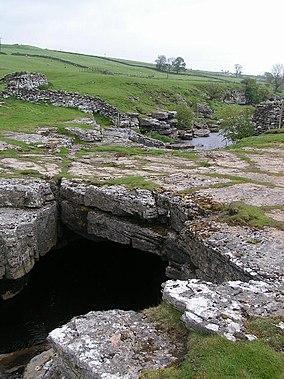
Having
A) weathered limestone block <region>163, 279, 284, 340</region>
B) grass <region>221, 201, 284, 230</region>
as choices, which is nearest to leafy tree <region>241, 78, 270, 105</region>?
grass <region>221, 201, 284, 230</region>

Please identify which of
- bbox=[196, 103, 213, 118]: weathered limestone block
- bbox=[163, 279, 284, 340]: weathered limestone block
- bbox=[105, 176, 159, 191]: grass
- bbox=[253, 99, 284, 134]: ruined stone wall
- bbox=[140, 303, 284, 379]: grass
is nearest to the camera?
bbox=[140, 303, 284, 379]: grass

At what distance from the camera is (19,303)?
18.0 metres

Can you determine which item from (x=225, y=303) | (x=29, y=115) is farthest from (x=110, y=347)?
(x=29, y=115)

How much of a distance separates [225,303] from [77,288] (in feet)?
37.3

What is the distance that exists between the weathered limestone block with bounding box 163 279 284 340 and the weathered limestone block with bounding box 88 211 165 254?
229 inches

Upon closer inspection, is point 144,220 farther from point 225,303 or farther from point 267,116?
point 267,116

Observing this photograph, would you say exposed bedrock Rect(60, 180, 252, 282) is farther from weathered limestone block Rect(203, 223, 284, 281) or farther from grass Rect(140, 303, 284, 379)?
grass Rect(140, 303, 284, 379)

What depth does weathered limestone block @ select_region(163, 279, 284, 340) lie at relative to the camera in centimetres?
845

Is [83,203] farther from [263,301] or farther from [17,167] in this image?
[263,301]

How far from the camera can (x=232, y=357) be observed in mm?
7598

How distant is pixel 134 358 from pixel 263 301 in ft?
10.4

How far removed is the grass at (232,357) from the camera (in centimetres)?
733

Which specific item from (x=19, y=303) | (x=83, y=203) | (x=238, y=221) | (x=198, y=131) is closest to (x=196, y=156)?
(x=83, y=203)

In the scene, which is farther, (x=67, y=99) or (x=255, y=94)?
(x=255, y=94)
